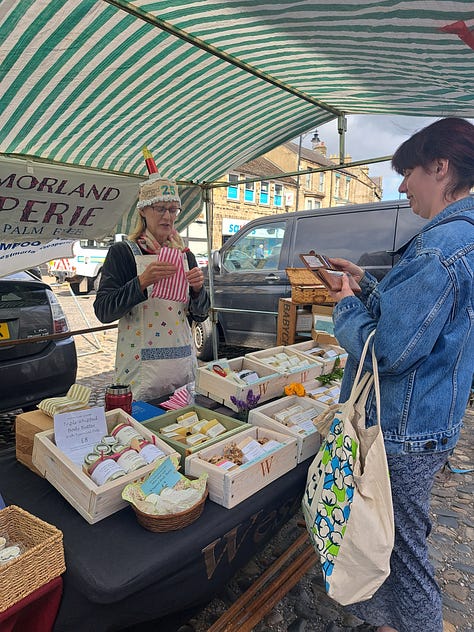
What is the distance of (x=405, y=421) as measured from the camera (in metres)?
1.31

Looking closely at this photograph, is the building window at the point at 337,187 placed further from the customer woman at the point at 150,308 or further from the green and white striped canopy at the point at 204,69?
the customer woman at the point at 150,308

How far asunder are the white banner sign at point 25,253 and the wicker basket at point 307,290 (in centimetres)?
180

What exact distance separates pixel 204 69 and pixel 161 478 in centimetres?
206

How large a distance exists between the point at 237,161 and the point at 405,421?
290cm

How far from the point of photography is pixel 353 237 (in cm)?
495

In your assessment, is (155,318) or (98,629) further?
(155,318)

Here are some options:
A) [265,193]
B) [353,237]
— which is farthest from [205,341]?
[265,193]

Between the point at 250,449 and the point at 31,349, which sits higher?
the point at 250,449

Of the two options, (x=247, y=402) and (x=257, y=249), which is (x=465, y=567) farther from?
(x=257, y=249)

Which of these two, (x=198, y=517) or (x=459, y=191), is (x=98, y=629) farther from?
(x=459, y=191)

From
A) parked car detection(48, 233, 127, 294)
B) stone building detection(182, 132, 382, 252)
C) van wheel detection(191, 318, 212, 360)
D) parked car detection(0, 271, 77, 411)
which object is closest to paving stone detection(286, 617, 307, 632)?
parked car detection(0, 271, 77, 411)

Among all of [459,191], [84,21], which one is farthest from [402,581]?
[84,21]

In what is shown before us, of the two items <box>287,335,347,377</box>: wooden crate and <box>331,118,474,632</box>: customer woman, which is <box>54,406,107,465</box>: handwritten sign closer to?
<box>331,118,474,632</box>: customer woman

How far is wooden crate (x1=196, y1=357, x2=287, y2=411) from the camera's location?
208 centimetres
